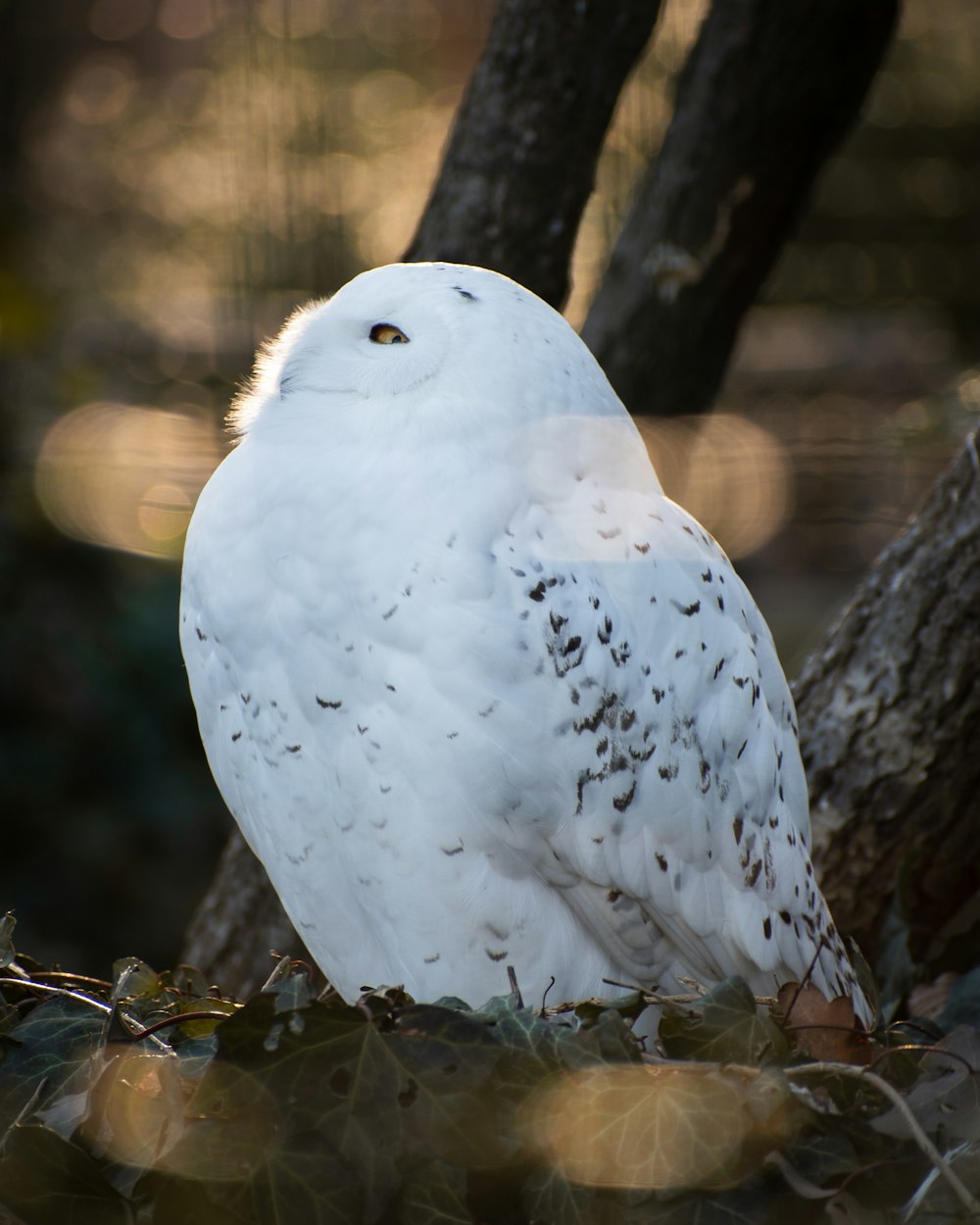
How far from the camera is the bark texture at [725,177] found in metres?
2.19

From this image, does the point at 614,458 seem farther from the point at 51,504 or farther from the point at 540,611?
the point at 51,504

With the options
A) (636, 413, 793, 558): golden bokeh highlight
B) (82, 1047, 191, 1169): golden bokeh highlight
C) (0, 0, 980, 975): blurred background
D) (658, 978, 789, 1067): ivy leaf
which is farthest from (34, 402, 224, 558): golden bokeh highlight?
(658, 978, 789, 1067): ivy leaf

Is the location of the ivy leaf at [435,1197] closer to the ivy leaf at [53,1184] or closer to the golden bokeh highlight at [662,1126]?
the golden bokeh highlight at [662,1126]

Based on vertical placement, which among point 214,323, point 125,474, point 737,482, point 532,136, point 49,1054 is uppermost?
point 532,136

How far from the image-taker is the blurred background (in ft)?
12.1

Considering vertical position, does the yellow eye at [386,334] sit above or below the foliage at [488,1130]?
above

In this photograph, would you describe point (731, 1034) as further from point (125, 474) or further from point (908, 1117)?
point (125, 474)

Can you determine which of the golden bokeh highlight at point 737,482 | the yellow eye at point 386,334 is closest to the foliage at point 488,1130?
the yellow eye at point 386,334

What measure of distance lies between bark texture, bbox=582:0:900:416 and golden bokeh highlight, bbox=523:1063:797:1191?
1.53 metres

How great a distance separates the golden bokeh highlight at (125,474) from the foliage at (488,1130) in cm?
277

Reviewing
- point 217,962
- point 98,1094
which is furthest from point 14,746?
point 98,1094

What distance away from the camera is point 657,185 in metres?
2.31

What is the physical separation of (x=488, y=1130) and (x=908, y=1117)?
31 cm

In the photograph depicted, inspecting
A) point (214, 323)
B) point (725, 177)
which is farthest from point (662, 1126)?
point (214, 323)
